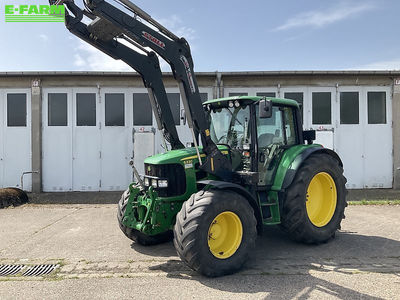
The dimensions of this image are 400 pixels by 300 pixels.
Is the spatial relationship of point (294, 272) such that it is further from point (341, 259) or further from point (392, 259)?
point (392, 259)

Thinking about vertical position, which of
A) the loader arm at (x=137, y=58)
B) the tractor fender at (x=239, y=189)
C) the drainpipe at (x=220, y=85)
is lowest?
the tractor fender at (x=239, y=189)

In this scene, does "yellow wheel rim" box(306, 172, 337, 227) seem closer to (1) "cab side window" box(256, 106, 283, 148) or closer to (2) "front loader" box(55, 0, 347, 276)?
(2) "front loader" box(55, 0, 347, 276)

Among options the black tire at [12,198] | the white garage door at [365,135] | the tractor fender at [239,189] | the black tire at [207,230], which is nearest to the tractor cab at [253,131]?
the tractor fender at [239,189]

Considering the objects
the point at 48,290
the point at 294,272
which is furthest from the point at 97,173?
the point at 294,272

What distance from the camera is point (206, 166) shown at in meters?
4.69

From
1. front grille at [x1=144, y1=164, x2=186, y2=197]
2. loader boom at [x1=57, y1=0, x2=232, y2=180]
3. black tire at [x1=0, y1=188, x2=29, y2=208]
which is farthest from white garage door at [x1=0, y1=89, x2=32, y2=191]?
front grille at [x1=144, y1=164, x2=186, y2=197]

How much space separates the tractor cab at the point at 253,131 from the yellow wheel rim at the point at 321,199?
81 cm

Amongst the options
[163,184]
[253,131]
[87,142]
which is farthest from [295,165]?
[87,142]

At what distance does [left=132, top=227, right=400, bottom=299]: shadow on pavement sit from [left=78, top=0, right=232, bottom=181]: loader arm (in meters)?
1.40

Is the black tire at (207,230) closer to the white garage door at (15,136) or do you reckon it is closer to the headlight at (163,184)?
the headlight at (163,184)

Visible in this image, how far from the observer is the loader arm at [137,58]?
4.38 metres

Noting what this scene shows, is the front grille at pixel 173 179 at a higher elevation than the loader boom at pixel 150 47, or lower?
lower


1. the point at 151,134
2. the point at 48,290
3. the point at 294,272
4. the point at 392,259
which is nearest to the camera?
the point at 48,290

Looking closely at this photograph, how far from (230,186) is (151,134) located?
24.9ft
